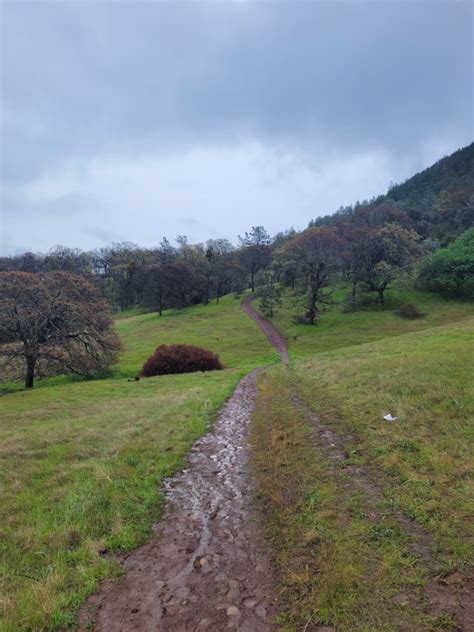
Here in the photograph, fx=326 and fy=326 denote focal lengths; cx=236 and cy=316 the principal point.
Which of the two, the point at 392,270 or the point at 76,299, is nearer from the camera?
the point at 76,299

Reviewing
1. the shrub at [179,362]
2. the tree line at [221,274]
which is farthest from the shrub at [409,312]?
the shrub at [179,362]

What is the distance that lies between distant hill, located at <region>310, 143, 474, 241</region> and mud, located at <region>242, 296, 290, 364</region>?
39.0 meters

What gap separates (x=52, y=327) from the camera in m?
31.3

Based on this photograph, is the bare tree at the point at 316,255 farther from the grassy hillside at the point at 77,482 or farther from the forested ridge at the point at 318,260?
the grassy hillside at the point at 77,482

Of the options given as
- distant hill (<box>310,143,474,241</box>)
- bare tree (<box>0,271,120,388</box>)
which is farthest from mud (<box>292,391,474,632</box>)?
distant hill (<box>310,143,474,241</box>)

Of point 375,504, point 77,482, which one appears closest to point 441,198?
point 375,504

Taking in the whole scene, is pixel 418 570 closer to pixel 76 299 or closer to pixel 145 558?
pixel 145 558

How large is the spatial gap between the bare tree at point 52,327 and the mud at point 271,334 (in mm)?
18267

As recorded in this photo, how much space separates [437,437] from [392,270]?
5354 centimetres

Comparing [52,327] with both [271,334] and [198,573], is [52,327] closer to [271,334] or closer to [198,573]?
[271,334]

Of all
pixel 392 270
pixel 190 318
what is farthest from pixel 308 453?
pixel 190 318

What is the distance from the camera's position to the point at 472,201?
88.2 m

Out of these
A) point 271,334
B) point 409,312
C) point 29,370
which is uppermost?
point 29,370

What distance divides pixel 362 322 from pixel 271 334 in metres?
13.9
